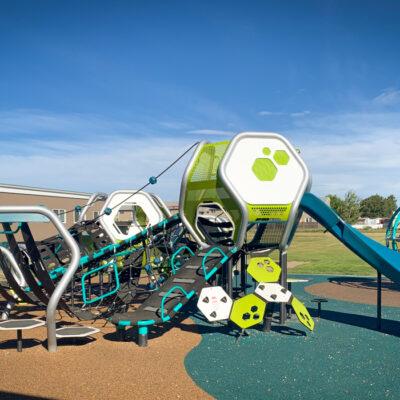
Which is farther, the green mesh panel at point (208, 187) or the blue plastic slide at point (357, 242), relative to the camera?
the green mesh panel at point (208, 187)

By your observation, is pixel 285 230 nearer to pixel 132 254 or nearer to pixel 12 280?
pixel 132 254

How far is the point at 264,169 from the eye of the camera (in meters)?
9.72

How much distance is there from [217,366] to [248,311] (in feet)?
6.14

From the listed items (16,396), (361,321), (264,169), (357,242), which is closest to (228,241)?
(264,169)

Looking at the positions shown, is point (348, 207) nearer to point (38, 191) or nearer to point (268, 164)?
point (38, 191)

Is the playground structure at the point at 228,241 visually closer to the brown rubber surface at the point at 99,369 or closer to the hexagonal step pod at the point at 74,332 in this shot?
the hexagonal step pod at the point at 74,332

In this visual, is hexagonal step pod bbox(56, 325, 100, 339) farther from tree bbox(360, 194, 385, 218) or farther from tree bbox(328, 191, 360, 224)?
tree bbox(360, 194, 385, 218)

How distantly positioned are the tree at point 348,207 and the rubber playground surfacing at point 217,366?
6372 cm

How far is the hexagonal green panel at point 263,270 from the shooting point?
9.47 metres

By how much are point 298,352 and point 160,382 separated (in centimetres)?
284

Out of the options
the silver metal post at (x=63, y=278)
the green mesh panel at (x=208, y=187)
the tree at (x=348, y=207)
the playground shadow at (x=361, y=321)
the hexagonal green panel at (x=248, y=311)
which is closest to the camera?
the silver metal post at (x=63, y=278)

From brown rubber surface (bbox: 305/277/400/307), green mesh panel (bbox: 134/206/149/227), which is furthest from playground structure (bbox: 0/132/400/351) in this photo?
green mesh panel (bbox: 134/206/149/227)

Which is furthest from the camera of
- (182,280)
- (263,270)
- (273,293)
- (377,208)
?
(377,208)

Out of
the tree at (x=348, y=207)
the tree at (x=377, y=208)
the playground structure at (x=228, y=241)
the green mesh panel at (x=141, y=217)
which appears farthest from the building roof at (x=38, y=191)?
the tree at (x=377, y=208)
